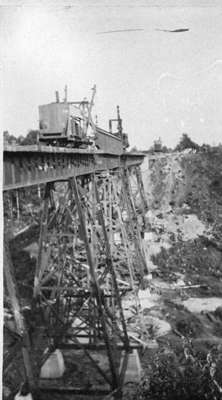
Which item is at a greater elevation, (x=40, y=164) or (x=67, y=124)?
(x=67, y=124)

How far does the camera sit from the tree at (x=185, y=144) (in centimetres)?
3309

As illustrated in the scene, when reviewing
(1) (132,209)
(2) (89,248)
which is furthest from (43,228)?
(1) (132,209)

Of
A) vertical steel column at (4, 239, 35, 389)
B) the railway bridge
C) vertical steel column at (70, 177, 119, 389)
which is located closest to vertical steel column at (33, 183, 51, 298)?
the railway bridge

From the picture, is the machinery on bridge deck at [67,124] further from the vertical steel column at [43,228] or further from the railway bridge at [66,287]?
the vertical steel column at [43,228]

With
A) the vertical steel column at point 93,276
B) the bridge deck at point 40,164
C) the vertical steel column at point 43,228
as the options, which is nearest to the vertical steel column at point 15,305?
the bridge deck at point 40,164

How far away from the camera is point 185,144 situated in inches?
1345

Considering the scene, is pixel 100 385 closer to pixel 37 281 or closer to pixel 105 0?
pixel 37 281

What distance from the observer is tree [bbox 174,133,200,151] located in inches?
1303

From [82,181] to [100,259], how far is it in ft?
10.4

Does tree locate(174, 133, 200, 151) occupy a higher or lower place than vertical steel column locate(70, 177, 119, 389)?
higher

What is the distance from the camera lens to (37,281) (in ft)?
26.9

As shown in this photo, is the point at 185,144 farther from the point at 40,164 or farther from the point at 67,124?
the point at 40,164

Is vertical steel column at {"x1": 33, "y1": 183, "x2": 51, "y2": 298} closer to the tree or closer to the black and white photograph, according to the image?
the black and white photograph

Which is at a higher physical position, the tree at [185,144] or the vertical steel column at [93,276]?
the tree at [185,144]
